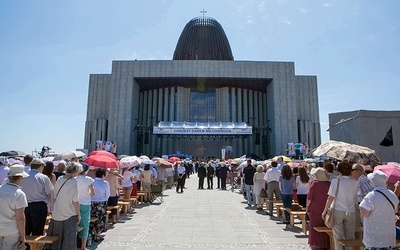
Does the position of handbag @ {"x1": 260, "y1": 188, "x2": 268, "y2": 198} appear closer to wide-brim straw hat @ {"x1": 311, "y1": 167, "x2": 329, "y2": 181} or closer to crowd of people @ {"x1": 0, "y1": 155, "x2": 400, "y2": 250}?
crowd of people @ {"x1": 0, "y1": 155, "x2": 400, "y2": 250}

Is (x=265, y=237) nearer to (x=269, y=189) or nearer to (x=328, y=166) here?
(x=328, y=166)

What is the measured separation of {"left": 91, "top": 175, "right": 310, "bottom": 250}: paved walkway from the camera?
20.4 ft

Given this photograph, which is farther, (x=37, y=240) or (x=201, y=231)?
(x=201, y=231)

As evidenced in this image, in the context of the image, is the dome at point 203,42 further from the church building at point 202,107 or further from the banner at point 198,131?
the banner at point 198,131

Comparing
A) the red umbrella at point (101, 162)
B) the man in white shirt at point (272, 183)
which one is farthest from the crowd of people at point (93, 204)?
the man in white shirt at point (272, 183)

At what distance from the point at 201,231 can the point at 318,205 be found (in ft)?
10.5

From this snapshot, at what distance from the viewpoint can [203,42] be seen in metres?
66.9

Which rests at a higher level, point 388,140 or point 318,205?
point 388,140

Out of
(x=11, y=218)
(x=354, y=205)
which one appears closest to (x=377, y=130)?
(x=354, y=205)

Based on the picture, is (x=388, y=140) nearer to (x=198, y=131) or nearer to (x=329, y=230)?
(x=198, y=131)

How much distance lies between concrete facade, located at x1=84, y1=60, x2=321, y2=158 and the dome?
18.6 meters

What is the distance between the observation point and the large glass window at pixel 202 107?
5050cm

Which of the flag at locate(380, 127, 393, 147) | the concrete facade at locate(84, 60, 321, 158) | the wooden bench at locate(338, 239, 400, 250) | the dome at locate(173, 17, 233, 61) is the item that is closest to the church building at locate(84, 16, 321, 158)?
the concrete facade at locate(84, 60, 321, 158)

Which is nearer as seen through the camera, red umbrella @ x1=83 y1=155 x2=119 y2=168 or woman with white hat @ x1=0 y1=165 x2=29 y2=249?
woman with white hat @ x1=0 y1=165 x2=29 y2=249
